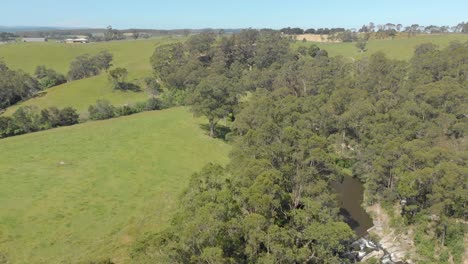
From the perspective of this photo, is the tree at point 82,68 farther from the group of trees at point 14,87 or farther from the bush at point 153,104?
the bush at point 153,104

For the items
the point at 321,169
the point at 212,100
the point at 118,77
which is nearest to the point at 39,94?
the point at 118,77

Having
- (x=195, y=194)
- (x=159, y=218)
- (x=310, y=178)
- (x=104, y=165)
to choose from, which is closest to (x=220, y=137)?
(x=104, y=165)

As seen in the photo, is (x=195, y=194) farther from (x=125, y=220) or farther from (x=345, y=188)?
(x=345, y=188)

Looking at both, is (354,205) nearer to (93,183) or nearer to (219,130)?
(219,130)

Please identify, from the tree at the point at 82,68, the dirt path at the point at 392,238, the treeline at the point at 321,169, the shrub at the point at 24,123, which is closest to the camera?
the treeline at the point at 321,169

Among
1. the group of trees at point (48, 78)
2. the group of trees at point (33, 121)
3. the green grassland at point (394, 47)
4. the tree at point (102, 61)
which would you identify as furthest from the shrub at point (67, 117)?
the green grassland at point (394, 47)
